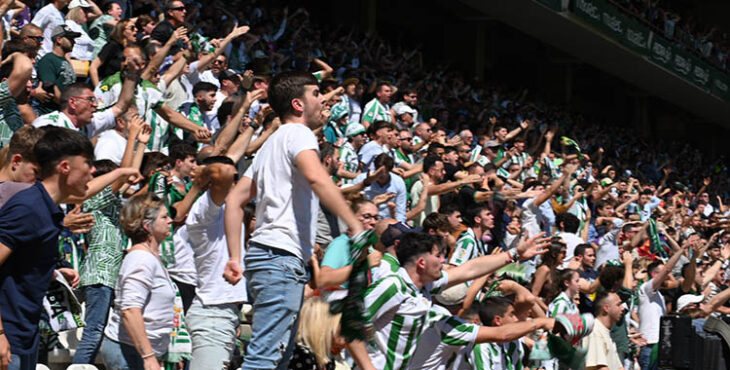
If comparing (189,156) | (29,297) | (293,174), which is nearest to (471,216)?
(189,156)

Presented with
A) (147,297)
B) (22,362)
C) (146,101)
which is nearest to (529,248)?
(147,297)

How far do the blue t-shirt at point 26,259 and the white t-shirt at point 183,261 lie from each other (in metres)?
2.56

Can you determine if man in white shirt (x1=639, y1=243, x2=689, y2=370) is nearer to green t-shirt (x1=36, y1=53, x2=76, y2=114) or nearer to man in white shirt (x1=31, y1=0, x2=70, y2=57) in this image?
green t-shirt (x1=36, y1=53, x2=76, y2=114)

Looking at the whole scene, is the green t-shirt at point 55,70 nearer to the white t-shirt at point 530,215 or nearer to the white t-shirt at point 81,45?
the white t-shirt at point 81,45

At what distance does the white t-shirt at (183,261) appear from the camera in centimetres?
691

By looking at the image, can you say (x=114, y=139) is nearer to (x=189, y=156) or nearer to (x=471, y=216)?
(x=189, y=156)

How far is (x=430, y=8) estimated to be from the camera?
3069 cm

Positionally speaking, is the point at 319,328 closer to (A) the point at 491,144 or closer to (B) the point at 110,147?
(B) the point at 110,147

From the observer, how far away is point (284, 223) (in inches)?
185

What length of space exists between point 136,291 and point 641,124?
34.5 m

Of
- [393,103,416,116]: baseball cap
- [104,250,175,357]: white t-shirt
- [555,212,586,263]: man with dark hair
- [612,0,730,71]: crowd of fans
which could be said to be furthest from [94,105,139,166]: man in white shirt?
[612,0,730,71]: crowd of fans

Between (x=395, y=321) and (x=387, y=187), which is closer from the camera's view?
(x=395, y=321)

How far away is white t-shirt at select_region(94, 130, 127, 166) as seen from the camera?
8.13 metres

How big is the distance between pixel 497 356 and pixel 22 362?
353 centimetres
